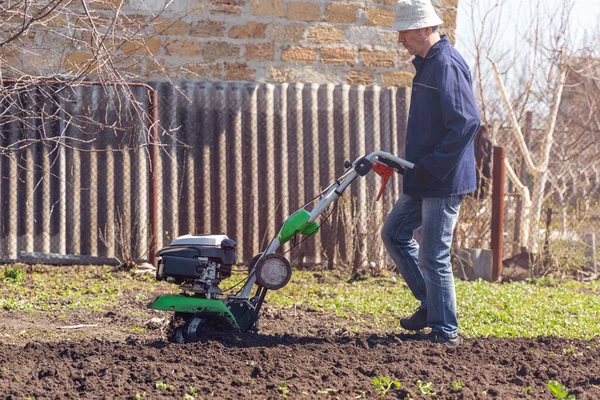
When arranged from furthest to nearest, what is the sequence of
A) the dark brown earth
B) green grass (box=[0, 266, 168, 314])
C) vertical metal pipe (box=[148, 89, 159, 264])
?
1. vertical metal pipe (box=[148, 89, 159, 264])
2. green grass (box=[0, 266, 168, 314])
3. the dark brown earth

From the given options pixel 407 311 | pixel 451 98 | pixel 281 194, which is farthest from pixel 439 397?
pixel 281 194

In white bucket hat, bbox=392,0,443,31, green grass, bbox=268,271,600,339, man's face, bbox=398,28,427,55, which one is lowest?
green grass, bbox=268,271,600,339

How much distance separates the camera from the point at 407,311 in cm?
679

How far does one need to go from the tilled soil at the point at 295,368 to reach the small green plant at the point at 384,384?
2 cm

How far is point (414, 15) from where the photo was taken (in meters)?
5.05

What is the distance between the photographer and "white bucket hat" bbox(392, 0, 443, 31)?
5.04m

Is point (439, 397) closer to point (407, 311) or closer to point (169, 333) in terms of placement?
point (169, 333)

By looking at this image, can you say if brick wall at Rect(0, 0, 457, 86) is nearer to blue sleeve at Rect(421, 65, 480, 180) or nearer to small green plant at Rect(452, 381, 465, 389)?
blue sleeve at Rect(421, 65, 480, 180)

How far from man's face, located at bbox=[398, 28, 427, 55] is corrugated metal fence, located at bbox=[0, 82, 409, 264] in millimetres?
3748

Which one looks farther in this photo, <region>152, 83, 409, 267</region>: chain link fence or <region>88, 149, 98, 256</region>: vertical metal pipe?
<region>152, 83, 409, 267</region>: chain link fence

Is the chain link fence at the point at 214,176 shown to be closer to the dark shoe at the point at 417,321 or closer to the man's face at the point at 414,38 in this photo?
the dark shoe at the point at 417,321

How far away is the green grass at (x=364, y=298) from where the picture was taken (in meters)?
6.38

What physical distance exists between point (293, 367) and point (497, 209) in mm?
5149

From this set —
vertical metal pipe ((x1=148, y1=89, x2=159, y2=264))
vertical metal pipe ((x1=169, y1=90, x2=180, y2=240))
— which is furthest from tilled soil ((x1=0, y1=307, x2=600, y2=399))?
vertical metal pipe ((x1=169, y1=90, x2=180, y2=240))
